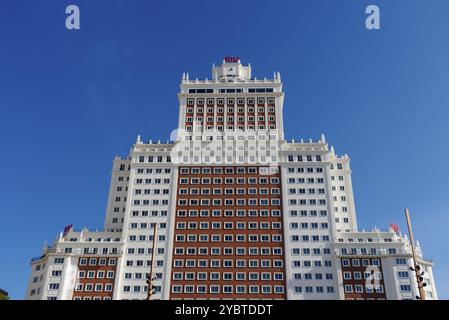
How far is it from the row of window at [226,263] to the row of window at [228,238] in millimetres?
4905

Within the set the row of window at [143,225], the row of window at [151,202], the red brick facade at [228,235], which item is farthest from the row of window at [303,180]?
the row of window at [143,225]

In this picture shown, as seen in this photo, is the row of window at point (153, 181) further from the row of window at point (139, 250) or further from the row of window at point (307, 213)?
the row of window at point (307, 213)

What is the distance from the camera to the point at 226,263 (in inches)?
3543

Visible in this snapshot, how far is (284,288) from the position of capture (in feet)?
283

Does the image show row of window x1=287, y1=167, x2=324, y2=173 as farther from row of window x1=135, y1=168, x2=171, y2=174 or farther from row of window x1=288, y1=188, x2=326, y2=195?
row of window x1=135, y1=168, x2=171, y2=174

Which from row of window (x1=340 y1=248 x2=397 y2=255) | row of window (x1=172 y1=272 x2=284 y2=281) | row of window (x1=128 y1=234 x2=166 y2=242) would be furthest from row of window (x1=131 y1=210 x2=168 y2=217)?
row of window (x1=340 y1=248 x2=397 y2=255)

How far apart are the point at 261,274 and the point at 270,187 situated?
22350mm

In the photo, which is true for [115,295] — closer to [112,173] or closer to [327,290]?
[112,173]

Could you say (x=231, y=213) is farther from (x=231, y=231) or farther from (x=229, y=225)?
(x=231, y=231)

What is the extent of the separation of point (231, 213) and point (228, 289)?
18.2 meters

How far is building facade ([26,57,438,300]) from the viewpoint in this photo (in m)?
86.7
